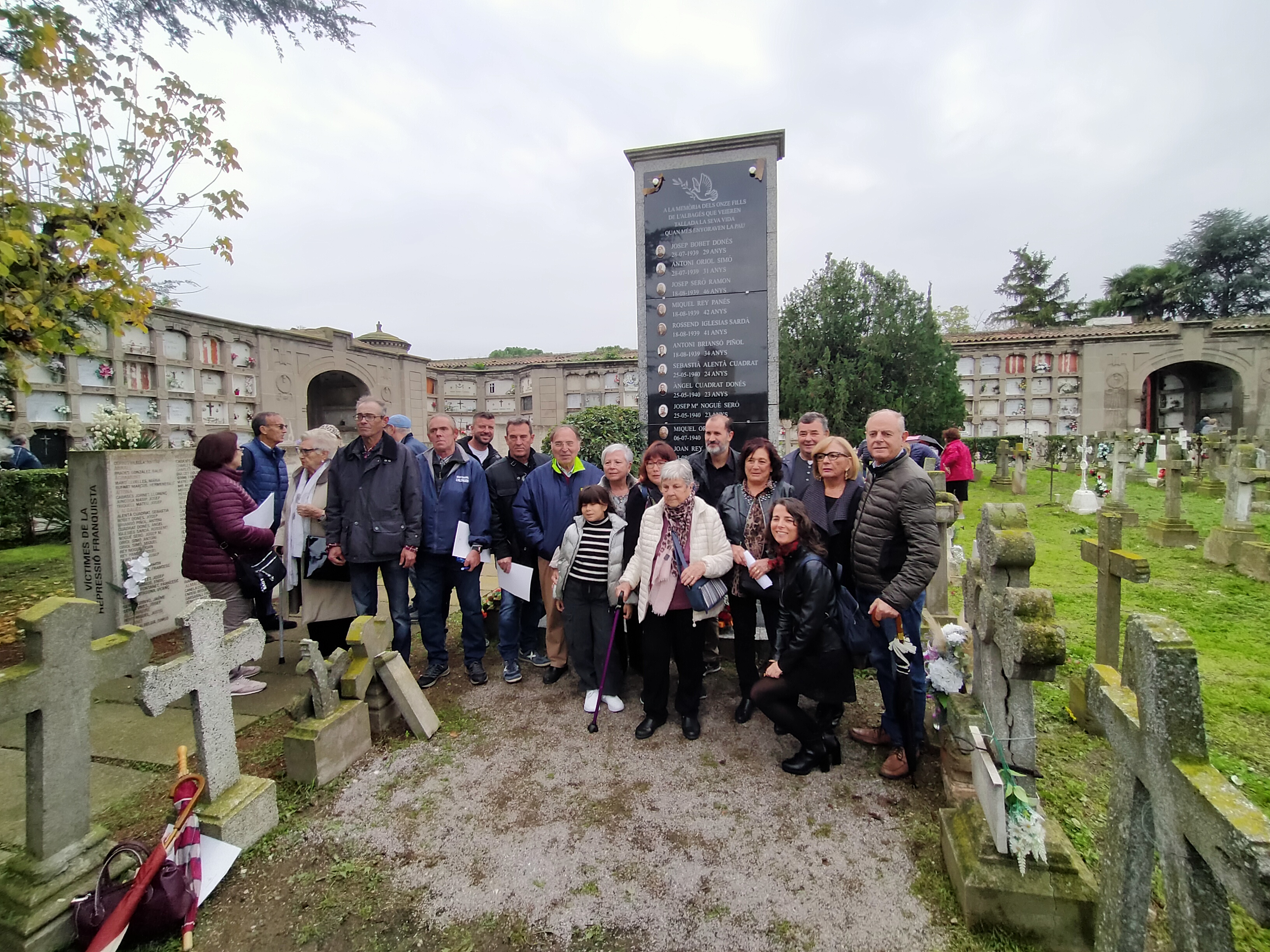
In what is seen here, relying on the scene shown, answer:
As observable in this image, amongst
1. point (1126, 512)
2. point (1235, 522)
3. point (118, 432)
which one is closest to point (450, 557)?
point (118, 432)

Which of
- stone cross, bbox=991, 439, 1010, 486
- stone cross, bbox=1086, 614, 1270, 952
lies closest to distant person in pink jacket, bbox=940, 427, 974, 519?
stone cross, bbox=991, 439, 1010, 486

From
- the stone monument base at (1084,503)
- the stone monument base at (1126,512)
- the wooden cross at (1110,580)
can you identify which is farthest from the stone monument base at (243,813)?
the stone monument base at (1084,503)

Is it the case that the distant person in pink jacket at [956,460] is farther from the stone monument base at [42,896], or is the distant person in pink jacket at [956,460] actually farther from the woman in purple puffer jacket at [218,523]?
the stone monument base at [42,896]

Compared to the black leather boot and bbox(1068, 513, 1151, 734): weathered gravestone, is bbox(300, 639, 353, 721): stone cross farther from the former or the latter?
bbox(1068, 513, 1151, 734): weathered gravestone

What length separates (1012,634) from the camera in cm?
187

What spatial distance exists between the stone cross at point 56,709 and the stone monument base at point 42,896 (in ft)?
0.12

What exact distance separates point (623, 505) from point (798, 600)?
1.37 metres

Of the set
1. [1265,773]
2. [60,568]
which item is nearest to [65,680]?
[1265,773]

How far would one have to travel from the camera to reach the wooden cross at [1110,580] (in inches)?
123

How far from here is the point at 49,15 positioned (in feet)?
12.1

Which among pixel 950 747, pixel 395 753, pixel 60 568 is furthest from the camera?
pixel 60 568

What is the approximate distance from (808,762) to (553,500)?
86.1 inches

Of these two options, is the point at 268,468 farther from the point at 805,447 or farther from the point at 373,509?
the point at 805,447

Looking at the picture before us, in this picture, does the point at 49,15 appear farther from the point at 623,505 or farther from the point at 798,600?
the point at 798,600
